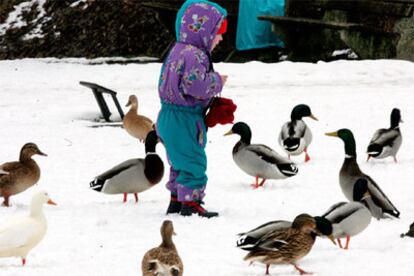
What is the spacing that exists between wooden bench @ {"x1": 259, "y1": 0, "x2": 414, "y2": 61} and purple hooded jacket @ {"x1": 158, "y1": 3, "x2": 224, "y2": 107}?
11429mm

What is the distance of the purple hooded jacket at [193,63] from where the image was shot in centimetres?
877

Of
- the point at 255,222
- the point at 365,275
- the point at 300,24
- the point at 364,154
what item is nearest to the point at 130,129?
the point at 364,154

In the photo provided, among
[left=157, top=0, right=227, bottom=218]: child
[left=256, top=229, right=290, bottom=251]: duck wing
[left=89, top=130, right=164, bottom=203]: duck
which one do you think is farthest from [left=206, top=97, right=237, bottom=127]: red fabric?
[left=256, top=229, right=290, bottom=251]: duck wing

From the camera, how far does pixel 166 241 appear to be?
6562 millimetres

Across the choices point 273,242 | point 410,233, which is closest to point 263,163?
point 410,233

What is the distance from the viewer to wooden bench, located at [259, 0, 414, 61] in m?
20.5

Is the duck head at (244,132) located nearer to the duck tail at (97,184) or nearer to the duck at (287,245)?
the duck tail at (97,184)

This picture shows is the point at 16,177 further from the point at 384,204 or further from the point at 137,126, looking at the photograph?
the point at 137,126

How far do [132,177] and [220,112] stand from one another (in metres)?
1.05

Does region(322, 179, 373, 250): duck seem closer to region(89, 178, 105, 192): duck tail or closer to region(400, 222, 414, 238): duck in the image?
region(400, 222, 414, 238): duck

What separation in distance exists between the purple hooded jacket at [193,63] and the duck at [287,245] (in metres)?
2.00

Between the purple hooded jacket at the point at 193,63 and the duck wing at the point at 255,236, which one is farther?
the purple hooded jacket at the point at 193,63

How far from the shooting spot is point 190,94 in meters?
8.79

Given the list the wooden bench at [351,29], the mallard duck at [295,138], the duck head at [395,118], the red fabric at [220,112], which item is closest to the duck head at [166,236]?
the red fabric at [220,112]
